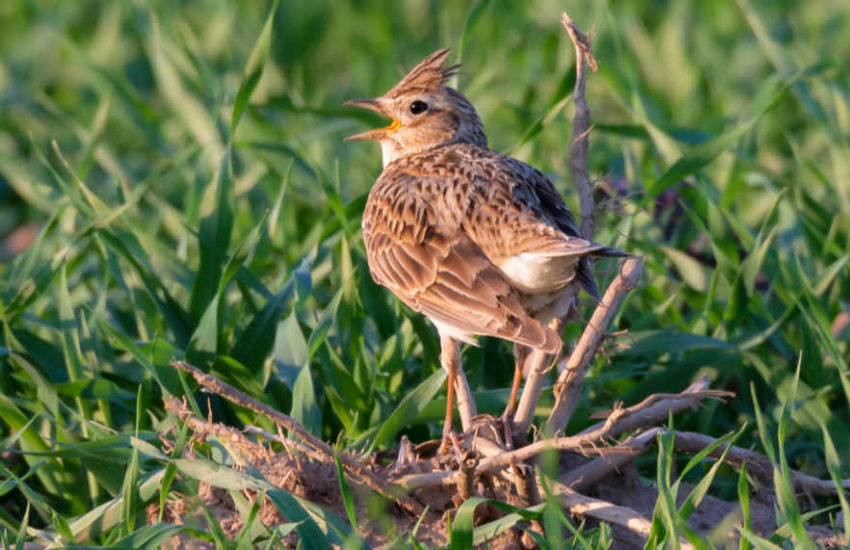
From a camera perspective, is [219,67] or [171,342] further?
[219,67]

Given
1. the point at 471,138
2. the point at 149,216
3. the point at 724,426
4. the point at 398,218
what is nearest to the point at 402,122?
the point at 471,138

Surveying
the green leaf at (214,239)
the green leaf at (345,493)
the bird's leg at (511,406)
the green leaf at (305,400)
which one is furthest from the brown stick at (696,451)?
the green leaf at (214,239)

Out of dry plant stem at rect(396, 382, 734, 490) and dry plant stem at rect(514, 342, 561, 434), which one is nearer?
dry plant stem at rect(396, 382, 734, 490)

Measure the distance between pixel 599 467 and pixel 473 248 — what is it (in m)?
0.79

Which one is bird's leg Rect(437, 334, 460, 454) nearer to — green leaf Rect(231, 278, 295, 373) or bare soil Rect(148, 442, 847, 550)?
bare soil Rect(148, 442, 847, 550)

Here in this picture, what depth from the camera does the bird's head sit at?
15.9 feet

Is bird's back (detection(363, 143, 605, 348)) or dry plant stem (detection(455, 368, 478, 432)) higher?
bird's back (detection(363, 143, 605, 348))

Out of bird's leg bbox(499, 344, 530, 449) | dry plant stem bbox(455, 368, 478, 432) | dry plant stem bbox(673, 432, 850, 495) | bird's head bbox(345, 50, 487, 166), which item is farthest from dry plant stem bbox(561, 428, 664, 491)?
bird's head bbox(345, 50, 487, 166)

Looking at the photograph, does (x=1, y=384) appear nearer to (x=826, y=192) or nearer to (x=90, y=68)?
(x=90, y=68)

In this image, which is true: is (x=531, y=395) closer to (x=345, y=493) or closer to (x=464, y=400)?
(x=464, y=400)

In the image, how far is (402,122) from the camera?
16.1 feet

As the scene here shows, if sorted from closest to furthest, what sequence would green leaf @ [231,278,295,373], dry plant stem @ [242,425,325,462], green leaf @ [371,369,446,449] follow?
dry plant stem @ [242,425,325,462] < green leaf @ [371,369,446,449] < green leaf @ [231,278,295,373]

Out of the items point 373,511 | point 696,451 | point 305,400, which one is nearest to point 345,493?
point 373,511

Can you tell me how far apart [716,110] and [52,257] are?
430 cm
